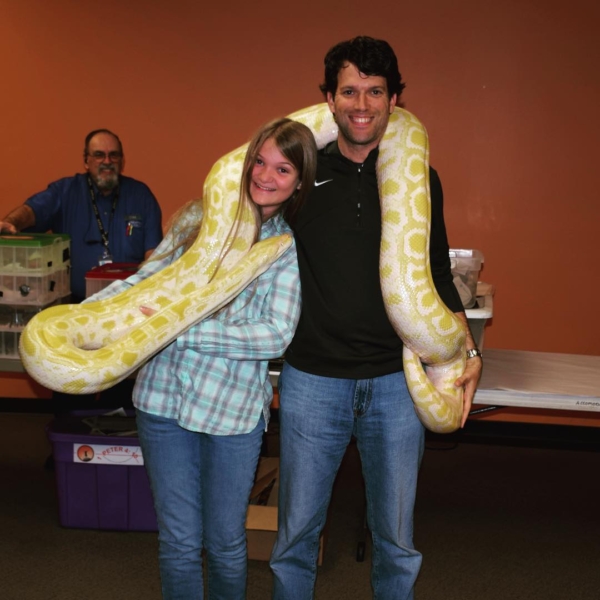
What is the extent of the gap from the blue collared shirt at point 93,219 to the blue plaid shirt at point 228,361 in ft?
8.03

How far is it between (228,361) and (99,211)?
2.66 m

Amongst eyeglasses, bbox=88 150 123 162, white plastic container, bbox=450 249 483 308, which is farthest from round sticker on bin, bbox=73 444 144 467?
eyeglasses, bbox=88 150 123 162

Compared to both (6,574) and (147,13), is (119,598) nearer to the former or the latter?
(6,574)

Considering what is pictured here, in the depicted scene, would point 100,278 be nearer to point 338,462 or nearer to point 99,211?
point 99,211

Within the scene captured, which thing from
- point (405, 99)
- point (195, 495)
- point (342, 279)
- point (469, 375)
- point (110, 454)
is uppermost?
point (405, 99)

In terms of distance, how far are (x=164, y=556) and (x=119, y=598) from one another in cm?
92

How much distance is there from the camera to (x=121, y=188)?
15.3ft

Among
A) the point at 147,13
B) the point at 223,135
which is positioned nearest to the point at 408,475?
the point at 223,135

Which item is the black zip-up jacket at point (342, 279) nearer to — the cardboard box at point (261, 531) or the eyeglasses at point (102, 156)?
the cardboard box at point (261, 531)

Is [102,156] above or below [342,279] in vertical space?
above

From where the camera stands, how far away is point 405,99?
5.07 m

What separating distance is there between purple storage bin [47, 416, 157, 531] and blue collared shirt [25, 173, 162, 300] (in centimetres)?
126

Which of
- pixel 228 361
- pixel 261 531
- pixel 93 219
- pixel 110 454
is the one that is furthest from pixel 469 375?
pixel 93 219

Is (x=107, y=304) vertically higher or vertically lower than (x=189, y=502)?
higher
